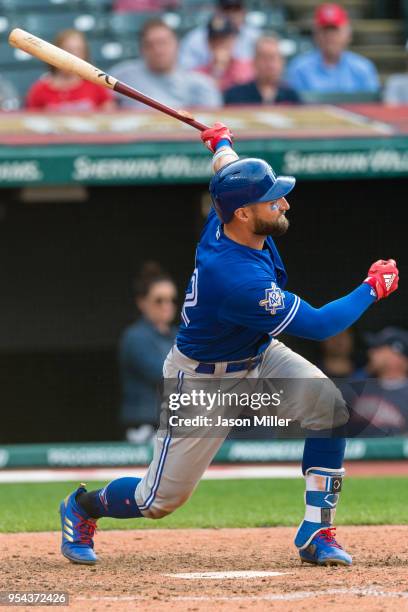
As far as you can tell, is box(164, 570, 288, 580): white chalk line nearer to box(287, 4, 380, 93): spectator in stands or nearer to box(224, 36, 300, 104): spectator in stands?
box(224, 36, 300, 104): spectator in stands

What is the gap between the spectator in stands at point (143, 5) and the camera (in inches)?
412

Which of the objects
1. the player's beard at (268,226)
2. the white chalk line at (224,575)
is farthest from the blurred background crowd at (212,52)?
the white chalk line at (224,575)

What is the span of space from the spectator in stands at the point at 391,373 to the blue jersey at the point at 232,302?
389 cm

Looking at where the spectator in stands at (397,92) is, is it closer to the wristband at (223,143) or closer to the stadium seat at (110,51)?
the stadium seat at (110,51)

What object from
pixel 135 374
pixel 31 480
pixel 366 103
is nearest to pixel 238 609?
pixel 31 480

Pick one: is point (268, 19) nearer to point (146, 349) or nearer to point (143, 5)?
point (143, 5)

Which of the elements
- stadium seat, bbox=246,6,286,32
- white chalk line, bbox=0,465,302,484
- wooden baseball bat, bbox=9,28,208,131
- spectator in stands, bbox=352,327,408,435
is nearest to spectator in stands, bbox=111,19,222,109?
stadium seat, bbox=246,6,286,32

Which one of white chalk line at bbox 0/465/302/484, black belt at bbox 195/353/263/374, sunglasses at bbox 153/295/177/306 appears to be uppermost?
sunglasses at bbox 153/295/177/306

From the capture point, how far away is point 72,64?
17.7 feet

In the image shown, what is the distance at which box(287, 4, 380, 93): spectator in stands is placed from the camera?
920 centimetres

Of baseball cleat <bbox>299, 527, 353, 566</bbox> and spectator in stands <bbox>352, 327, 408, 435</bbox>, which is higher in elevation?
spectator in stands <bbox>352, 327, 408, 435</bbox>

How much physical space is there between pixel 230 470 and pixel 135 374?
3.14 feet

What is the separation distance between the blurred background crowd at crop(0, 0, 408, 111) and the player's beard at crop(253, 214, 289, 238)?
168 inches

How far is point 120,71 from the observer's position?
880 cm
